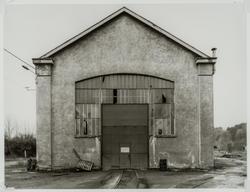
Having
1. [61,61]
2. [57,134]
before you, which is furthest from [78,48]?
[57,134]

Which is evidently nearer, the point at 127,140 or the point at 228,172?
the point at 228,172

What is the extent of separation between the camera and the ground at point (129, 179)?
1465 centimetres

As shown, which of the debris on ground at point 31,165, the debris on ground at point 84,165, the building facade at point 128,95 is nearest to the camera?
the debris on ground at point 84,165

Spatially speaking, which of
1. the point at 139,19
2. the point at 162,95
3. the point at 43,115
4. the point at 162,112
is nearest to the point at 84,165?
the point at 43,115

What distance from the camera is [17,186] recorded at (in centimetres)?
1494

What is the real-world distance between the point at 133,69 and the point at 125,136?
3739 millimetres

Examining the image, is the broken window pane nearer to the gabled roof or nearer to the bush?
the gabled roof

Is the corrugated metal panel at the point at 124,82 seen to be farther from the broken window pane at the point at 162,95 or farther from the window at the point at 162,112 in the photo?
the window at the point at 162,112

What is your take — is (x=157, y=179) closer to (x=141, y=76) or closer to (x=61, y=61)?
(x=141, y=76)

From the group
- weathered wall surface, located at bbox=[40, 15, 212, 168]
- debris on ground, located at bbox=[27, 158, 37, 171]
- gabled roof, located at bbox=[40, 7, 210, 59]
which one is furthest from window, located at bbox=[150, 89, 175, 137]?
debris on ground, located at bbox=[27, 158, 37, 171]

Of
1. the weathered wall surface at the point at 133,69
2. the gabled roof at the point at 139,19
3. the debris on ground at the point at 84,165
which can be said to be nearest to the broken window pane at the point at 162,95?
the weathered wall surface at the point at 133,69

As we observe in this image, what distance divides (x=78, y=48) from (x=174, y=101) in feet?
19.9

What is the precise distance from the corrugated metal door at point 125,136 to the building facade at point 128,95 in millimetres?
55

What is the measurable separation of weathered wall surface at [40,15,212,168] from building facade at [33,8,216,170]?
0.05 meters
